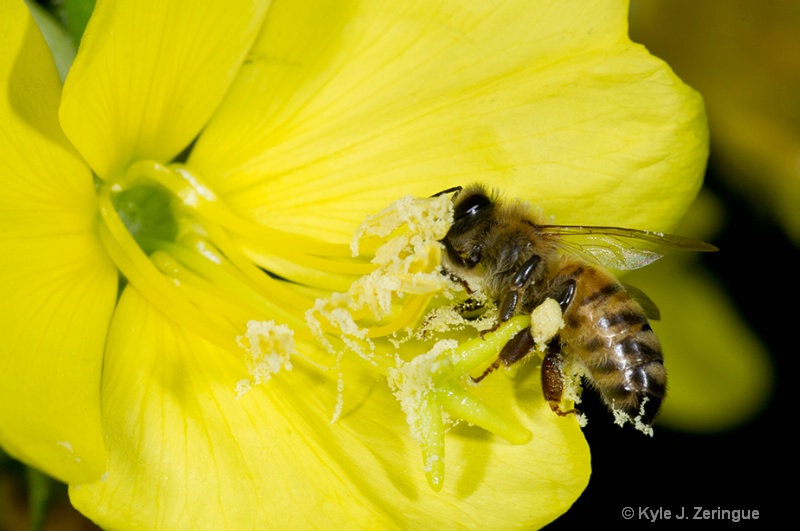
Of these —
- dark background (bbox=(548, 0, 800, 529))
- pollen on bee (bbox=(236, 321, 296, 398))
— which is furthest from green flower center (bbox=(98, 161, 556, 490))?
dark background (bbox=(548, 0, 800, 529))

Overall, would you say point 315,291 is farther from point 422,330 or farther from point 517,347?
point 517,347

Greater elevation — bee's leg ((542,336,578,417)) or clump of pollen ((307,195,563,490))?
clump of pollen ((307,195,563,490))

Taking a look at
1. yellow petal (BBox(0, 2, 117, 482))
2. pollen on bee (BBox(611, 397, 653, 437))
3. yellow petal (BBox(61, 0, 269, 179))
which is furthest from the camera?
pollen on bee (BBox(611, 397, 653, 437))

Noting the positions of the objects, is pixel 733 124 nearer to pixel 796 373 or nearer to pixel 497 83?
pixel 796 373

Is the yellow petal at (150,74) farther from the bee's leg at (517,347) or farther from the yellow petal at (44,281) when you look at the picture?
the bee's leg at (517,347)

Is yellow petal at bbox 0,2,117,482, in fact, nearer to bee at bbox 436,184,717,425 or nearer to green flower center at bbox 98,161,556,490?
green flower center at bbox 98,161,556,490

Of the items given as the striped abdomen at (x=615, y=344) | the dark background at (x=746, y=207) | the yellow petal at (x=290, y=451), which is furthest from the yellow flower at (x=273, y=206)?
the dark background at (x=746, y=207)

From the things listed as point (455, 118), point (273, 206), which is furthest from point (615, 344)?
point (273, 206)
